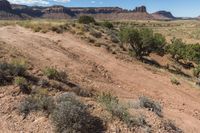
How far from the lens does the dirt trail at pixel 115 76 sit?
16.0 meters

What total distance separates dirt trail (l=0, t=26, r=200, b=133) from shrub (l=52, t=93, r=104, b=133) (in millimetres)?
4525

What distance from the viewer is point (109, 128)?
379 inches

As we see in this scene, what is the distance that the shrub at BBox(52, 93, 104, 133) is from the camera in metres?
9.22

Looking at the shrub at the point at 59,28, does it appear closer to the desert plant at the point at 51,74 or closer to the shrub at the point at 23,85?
the desert plant at the point at 51,74

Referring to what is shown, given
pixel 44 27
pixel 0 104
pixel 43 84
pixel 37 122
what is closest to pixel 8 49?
pixel 43 84

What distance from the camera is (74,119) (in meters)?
9.32

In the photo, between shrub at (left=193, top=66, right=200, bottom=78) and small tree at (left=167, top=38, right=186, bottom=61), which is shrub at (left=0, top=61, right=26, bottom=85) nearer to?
shrub at (left=193, top=66, right=200, bottom=78)

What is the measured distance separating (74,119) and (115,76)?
34.8 ft

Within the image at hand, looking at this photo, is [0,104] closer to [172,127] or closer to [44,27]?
[172,127]

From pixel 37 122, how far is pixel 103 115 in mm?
2022

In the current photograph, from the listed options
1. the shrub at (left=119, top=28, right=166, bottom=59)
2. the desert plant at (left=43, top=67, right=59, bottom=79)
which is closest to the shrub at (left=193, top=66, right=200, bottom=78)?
the shrub at (left=119, top=28, right=166, bottom=59)

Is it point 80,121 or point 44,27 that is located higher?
point 44,27

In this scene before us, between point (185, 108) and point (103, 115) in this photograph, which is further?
point (185, 108)

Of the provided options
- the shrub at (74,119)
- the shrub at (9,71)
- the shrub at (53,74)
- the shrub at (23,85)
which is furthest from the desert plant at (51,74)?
the shrub at (74,119)
